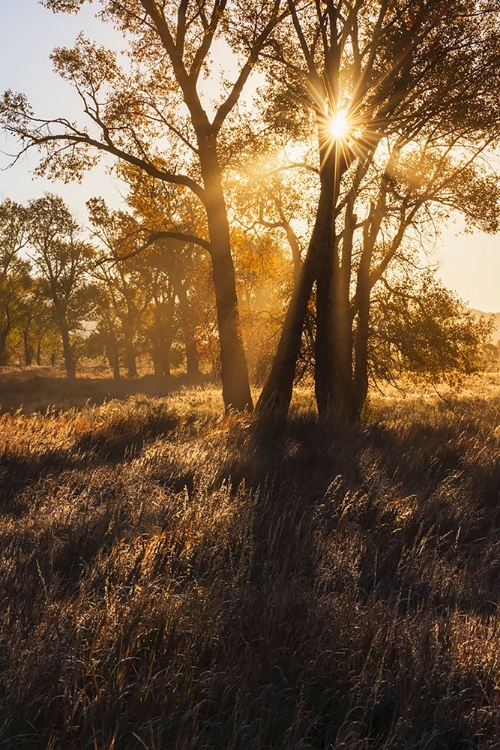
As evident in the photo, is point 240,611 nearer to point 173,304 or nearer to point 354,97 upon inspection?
point 354,97

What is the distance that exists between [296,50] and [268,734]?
1605 cm

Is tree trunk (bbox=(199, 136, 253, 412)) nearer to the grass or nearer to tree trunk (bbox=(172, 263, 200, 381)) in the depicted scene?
the grass

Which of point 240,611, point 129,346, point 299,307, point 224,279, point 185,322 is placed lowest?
point 240,611

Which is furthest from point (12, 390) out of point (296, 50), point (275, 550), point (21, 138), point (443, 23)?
point (275, 550)

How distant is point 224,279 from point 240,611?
12834 mm

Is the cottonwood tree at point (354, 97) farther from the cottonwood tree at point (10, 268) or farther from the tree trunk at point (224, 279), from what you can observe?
the cottonwood tree at point (10, 268)

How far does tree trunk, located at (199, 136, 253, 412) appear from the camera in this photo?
51.2 ft

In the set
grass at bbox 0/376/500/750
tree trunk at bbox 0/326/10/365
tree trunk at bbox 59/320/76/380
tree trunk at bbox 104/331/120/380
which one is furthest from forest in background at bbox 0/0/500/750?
tree trunk at bbox 0/326/10/365

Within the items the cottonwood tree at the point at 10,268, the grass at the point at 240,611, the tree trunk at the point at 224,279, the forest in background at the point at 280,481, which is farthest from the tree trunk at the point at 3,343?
the grass at the point at 240,611

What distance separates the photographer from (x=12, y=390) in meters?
38.1

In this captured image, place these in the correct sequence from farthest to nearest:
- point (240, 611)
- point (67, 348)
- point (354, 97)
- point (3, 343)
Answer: point (3, 343) → point (67, 348) → point (354, 97) → point (240, 611)

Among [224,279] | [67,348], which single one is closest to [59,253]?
[67,348]

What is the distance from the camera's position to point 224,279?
15844 millimetres

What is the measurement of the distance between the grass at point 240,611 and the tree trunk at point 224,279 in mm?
8366
